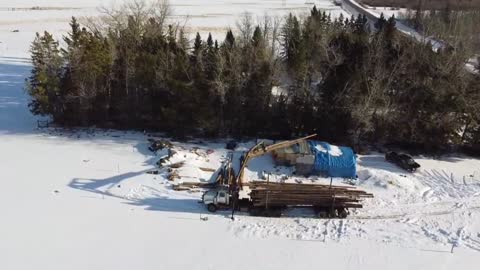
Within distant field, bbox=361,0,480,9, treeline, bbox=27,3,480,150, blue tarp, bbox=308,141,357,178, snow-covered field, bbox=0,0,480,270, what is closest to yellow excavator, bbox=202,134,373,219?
snow-covered field, bbox=0,0,480,270

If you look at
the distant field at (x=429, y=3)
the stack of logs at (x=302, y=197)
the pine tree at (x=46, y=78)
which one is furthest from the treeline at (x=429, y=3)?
the pine tree at (x=46, y=78)

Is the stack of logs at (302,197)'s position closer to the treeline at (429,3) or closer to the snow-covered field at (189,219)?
the snow-covered field at (189,219)

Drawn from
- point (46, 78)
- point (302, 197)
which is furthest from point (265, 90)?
point (46, 78)

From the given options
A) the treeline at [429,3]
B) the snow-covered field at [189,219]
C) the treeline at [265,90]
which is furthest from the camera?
the treeline at [429,3]

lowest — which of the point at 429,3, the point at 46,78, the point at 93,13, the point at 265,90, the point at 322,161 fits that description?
the point at 322,161

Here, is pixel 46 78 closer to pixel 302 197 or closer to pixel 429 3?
pixel 302 197

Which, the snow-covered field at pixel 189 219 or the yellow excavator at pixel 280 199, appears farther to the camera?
the yellow excavator at pixel 280 199

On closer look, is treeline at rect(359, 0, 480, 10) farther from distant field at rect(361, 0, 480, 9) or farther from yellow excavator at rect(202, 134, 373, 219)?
yellow excavator at rect(202, 134, 373, 219)
